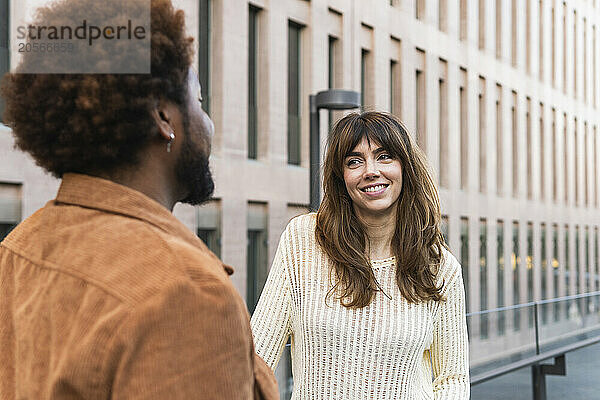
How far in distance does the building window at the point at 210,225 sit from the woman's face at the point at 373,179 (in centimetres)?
1024

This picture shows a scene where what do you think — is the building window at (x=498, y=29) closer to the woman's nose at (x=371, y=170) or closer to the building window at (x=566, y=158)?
the building window at (x=566, y=158)

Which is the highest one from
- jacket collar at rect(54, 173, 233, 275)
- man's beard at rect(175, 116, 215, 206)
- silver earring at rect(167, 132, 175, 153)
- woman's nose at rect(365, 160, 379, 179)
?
woman's nose at rect(365, 160, 379, 179)

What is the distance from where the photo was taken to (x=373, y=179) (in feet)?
9.96

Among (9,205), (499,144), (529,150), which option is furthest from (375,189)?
(529,150)

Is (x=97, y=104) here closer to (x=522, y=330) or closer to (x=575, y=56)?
(x=522, y=330)

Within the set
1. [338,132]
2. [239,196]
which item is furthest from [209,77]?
[338,132]

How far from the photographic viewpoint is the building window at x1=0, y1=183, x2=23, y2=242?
10.3 m

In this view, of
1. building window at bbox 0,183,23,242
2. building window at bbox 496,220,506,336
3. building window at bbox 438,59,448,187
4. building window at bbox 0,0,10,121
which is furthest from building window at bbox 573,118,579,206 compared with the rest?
building window at bbox 0,0,10,121

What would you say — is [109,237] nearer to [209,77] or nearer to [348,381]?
[348,381]

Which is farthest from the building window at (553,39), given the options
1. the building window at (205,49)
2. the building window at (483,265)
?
the building window at (205,49)

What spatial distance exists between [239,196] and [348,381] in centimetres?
1120

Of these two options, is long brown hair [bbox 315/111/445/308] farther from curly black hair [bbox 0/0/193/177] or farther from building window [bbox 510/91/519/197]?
building window [bbox 510/91/519/197]

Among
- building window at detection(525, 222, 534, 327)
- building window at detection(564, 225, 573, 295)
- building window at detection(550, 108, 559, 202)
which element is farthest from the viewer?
building window at detection(564, 225, 573, 295)

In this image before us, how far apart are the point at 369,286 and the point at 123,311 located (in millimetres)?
1839
